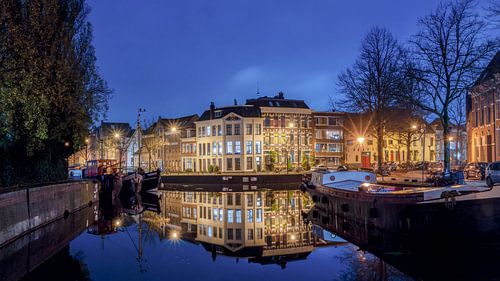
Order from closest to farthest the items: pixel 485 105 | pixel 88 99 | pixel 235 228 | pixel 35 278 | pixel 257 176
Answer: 1. pixel 35 278
2. pixel 235 228
3. pixel 88 99
4. pixel 485 105
5. pixel 257 176

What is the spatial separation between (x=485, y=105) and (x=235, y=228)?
45980mm

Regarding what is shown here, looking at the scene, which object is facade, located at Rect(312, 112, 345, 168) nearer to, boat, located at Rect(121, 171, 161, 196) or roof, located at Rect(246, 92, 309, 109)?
roof, located at Rect(246, 92, 309, 109)

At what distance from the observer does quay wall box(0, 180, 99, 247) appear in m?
19.1

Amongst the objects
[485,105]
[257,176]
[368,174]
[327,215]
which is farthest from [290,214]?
[485,105]

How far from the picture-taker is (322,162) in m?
84.6

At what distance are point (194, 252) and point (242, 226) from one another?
7723mm

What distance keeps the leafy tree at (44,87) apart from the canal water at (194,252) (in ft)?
16.6

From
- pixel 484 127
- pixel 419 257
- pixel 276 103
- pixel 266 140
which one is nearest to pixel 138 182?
pixel 266 140

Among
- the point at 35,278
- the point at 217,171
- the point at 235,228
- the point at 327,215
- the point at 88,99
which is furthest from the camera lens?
the point at 217,171

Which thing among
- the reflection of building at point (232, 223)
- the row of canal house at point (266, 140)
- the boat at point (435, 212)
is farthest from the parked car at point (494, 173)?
the row of canal house at point (266, 140)

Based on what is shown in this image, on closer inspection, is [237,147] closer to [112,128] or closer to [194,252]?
[194,252]

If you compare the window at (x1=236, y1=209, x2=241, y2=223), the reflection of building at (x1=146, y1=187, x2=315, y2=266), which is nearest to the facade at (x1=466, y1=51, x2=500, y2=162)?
the reflection of building at (x1=146, y1=187, x2=315, y2=266)

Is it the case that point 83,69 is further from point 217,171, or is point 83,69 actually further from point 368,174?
point 217,171

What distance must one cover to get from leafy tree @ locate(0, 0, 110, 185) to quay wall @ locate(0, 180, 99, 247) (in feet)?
7.43
